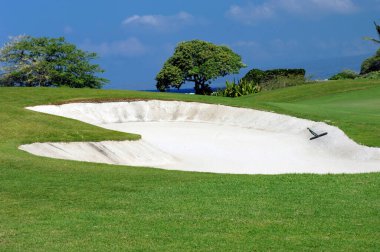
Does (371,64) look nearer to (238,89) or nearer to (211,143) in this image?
(238,89)

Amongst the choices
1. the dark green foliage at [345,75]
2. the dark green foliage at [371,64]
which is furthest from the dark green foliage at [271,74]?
the dark green foliage at [371,64]

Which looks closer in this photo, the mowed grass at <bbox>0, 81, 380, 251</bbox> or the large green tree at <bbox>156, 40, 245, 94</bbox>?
the mowed grass at <bbox>0, 81, 380, 251</bbox>

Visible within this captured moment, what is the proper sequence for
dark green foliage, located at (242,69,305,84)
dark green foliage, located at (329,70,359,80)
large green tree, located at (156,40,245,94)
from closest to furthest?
dark green foliage, located at (242,69,305,84), dark green foliage, located at (329,70,359,80), large green tree, located at (156,40,245,94)

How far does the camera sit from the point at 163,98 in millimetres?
36406

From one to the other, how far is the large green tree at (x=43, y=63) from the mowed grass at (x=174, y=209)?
48.0 metres

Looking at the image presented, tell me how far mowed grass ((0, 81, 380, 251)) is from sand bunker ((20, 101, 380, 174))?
14.3 ft

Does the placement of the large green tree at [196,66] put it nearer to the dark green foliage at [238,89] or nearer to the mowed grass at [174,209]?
the dark green foliage at [238,89]

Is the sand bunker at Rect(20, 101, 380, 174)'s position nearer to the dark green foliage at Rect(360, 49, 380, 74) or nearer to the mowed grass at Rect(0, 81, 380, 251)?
the mowed grass at Rect(0, 81, 380, 251)

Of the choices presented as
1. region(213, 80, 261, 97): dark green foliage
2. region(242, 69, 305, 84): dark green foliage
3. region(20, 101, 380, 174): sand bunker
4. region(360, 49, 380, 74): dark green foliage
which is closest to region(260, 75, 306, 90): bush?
region(242, 69, 305, 84): dark green foliage

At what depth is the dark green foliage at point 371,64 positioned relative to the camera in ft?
280

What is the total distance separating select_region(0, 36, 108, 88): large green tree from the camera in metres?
67.1

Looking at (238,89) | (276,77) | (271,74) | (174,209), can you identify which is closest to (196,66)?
(271,74)

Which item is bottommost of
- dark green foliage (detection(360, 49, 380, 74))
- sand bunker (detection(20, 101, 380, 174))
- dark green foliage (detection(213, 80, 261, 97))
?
sand bunker (detection(20, 101, 380, 174))

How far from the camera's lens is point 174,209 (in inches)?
456
